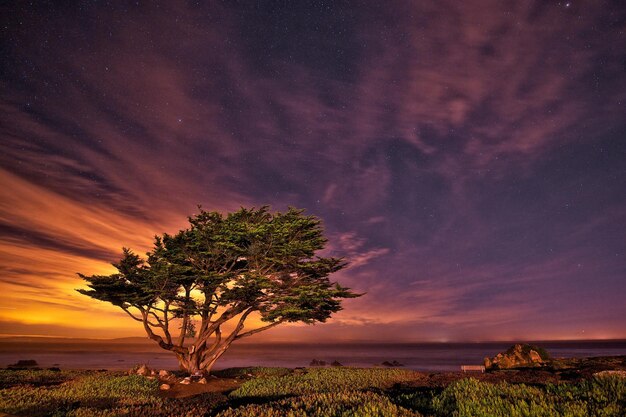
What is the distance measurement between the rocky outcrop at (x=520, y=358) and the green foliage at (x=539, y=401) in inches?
983

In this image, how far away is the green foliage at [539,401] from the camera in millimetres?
7109

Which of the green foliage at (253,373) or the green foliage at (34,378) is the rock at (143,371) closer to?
the green foliage at (34,378)

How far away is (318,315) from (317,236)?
5.55 meters

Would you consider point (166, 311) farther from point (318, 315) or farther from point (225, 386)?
point (318, 315)

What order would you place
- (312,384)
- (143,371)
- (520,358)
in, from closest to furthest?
1. (312,384)
2. (143,371)
3. (520,358)

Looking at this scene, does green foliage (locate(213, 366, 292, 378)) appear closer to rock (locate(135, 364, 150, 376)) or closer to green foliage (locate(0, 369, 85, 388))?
rock (locate(135, 364, 150, 376))

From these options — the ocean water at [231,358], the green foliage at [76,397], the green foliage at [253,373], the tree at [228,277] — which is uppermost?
the tree at [228,277]

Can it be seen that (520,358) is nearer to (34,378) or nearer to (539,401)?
(539,401)

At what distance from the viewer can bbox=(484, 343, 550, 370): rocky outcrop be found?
30594 millimetres

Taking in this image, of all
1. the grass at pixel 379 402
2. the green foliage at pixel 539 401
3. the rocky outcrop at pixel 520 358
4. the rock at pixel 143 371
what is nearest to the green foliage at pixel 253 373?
the rock at pixel 143 371

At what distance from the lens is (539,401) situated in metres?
7.98

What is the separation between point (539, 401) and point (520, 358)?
28.4m

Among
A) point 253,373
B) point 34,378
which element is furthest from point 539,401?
point 34,378

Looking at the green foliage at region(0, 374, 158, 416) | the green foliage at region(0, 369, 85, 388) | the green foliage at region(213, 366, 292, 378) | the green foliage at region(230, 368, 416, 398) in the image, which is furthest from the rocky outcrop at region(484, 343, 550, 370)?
the green foliage at region(0, 369, 85, 388)
